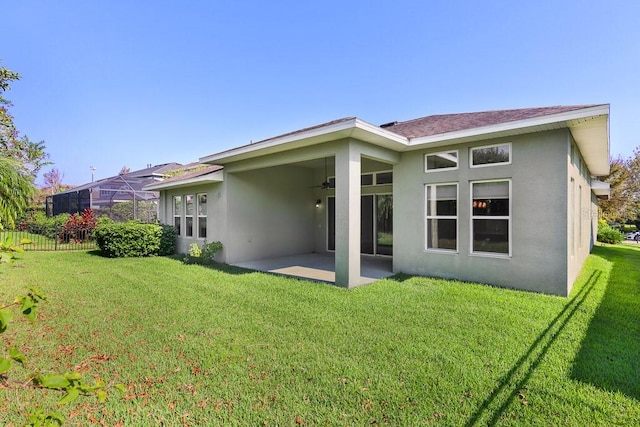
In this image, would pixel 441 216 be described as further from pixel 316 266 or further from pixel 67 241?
pixel 67 241

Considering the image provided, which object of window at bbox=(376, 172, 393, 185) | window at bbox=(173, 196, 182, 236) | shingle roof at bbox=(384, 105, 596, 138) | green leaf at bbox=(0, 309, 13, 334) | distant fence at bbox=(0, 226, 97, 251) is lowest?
distant fence at bbox=(0, 226, 97, 251)

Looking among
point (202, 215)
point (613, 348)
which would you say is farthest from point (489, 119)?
point (202, 215)

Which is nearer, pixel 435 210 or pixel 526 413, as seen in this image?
pixel 526 413

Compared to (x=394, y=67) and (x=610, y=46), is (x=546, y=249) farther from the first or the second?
(x=394, y=67)

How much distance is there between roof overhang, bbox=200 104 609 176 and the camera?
620 cm

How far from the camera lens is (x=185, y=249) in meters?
13.3

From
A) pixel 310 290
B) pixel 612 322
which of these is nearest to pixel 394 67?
pixel 310 290

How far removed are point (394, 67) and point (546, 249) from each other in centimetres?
993

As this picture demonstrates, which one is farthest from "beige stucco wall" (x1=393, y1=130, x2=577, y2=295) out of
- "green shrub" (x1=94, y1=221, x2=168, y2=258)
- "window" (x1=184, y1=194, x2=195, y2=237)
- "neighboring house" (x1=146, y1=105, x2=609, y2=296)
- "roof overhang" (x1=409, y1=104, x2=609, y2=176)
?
"green shrub" (x1=94, y1=221, x2=168, y2=258)

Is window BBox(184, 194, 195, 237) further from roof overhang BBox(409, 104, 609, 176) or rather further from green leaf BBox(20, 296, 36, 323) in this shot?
green leaf BBox(20, 296, 36, 323)

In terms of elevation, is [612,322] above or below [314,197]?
below

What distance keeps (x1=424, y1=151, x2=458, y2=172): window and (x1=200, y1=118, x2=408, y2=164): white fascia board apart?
0.81 m

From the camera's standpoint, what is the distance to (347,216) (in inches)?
294

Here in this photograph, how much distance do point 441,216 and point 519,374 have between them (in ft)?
16.4
